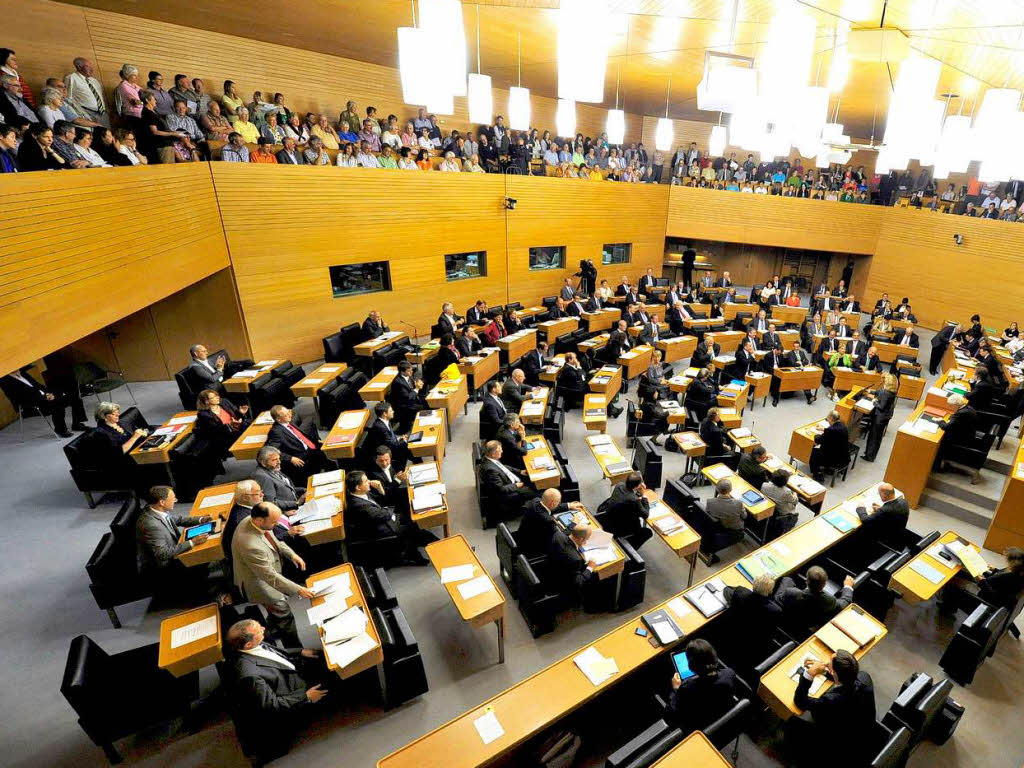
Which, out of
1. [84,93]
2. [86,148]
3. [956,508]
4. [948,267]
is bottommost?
[956,508]

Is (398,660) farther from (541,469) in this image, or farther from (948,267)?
(948,267)

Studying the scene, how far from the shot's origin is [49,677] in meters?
4.15

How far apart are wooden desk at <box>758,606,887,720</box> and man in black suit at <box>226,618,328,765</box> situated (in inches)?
132

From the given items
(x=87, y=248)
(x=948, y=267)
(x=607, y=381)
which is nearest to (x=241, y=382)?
(x=87, y=248)

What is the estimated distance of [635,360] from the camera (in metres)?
10.6

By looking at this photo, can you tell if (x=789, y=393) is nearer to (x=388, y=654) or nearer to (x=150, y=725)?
(x=388, y=654)

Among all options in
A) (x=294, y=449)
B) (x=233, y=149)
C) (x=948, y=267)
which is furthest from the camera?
(x=948, y=267)

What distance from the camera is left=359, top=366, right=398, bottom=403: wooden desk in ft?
26.1

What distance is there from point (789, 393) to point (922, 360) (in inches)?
222

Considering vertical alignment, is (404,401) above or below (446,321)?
below

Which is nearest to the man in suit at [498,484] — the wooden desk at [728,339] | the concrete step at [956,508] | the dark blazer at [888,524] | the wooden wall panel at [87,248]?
the dark blazer at [888,524]

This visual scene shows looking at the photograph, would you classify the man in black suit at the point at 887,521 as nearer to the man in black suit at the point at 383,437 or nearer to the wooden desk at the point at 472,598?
the wooden desk at the point at 472,598

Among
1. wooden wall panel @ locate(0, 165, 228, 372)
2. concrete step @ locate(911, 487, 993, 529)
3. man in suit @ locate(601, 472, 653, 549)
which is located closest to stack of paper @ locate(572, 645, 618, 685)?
man in suit @ locate(601, 472, 653, 549)

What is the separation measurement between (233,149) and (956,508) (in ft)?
42.7
